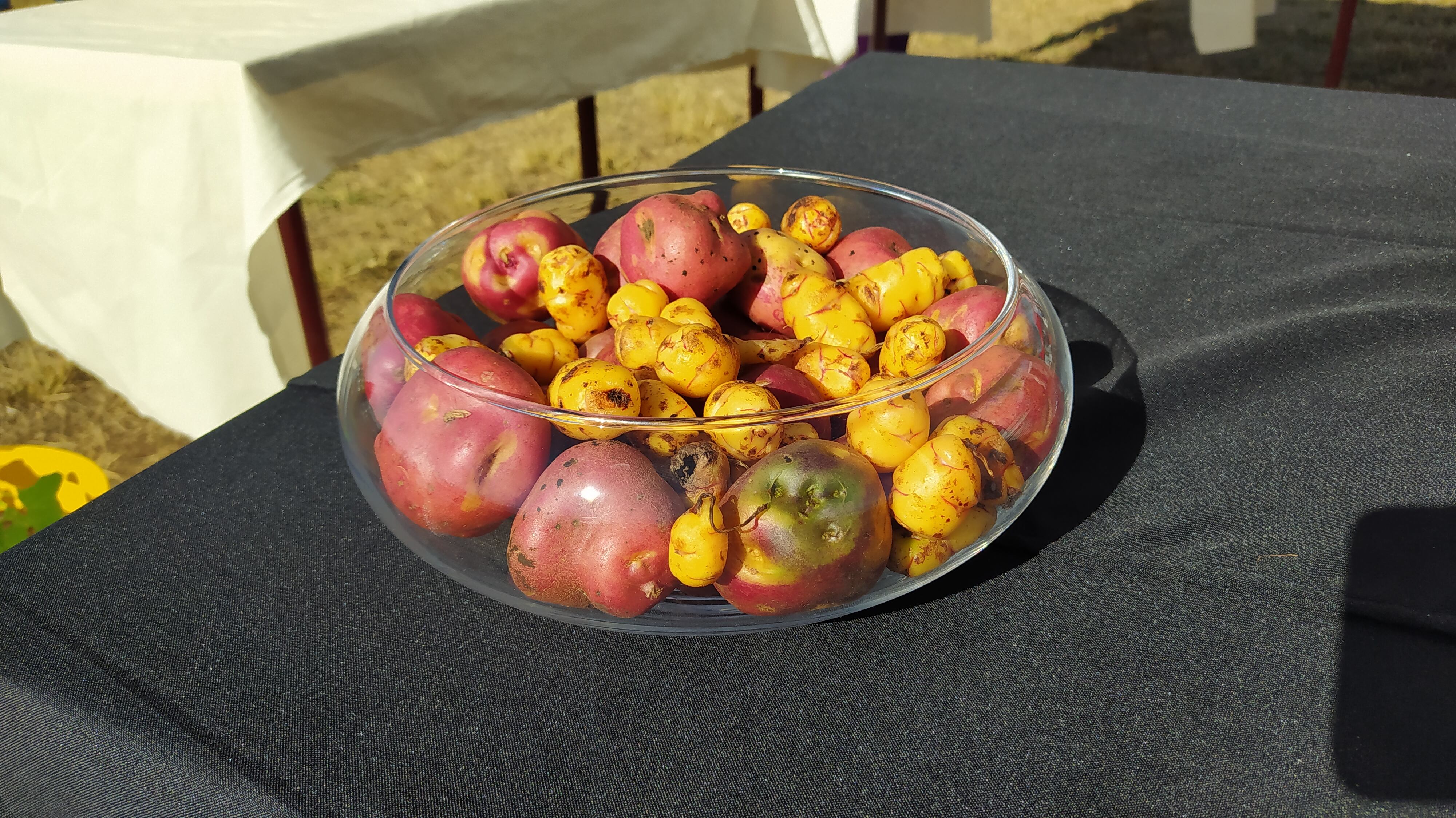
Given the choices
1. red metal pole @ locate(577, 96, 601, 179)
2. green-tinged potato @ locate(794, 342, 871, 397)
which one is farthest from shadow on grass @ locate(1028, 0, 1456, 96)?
green-tinged potato @ locate(794, 342, 871, 397)

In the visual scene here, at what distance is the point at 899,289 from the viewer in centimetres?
66

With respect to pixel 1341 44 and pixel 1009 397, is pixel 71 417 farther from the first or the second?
pixel 1341 44

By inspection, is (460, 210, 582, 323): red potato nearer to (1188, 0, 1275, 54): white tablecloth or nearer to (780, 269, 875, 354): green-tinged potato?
(780, 269, 875, 354): green-tinged potato

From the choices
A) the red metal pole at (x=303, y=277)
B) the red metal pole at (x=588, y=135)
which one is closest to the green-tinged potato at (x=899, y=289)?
the red metal pole at (x=303, y=277)

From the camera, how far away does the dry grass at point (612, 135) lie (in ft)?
7.54

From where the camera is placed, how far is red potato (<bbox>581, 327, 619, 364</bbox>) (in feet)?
2.07

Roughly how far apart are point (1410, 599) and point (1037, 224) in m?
0.58

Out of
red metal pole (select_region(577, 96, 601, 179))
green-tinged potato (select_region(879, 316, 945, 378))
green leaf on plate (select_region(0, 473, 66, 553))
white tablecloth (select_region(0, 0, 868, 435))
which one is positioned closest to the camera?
green-tinged potato (select_region(879, 316, 945, 378))

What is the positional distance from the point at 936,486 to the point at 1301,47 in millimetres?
5285

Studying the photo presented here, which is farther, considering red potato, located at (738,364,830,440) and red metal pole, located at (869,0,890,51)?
red metal pole, located at (869,0,890,51)

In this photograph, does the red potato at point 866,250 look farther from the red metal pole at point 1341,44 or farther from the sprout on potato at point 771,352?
the red metal pole at point 1341,44

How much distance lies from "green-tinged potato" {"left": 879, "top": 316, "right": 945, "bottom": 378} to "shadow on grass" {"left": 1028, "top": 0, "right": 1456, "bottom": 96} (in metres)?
3.83

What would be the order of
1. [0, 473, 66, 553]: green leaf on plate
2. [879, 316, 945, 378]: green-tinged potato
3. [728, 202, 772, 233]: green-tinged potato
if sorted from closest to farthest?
[879, 316, 945, 378]: green-tinged potato
[728, 202, 772, 233]: green-tinged potato
[0, 473, 66, 553]: green leaf on plate

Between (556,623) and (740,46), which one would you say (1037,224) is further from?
(740,46)
